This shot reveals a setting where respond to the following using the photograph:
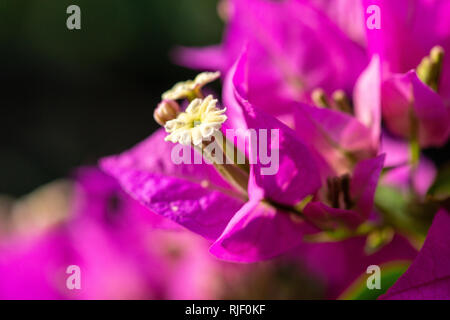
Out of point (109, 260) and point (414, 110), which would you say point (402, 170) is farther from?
point (109, 260)

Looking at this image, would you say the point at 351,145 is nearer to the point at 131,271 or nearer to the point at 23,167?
the point at 131,271

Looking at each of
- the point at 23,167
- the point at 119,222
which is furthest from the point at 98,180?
the point at 23,167

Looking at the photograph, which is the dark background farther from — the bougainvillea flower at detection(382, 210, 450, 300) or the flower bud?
the bougainvillea flower at detection(382, 210, 450, 300)

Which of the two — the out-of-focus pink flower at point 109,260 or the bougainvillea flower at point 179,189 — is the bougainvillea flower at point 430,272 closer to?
the bougainvillea flower at point 179,189
